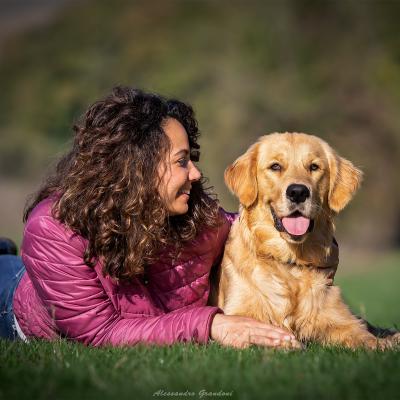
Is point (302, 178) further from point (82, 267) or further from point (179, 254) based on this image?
point (82, 267)

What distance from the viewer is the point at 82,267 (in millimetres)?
3842

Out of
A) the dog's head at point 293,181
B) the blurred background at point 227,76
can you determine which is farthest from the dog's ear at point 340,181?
the blurred background at point 227,76

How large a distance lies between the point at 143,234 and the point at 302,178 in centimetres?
115

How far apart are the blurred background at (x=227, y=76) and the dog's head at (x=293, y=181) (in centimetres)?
1670

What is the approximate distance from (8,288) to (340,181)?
261 centimetres

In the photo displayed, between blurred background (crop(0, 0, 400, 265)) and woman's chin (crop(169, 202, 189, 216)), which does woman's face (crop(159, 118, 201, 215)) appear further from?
blurred background (crop(0, 0, 400, 265))

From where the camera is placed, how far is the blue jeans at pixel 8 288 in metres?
4.61

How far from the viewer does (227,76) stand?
28406 millimetres

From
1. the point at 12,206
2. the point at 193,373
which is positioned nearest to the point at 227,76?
the point at 12,206

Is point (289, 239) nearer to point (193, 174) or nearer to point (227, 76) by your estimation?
point (193, 174)

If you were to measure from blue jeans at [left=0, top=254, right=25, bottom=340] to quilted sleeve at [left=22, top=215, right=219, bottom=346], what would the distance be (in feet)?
2.14

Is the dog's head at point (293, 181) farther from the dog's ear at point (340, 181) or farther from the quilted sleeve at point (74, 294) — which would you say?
the quilted sleeve at point (74, 294)

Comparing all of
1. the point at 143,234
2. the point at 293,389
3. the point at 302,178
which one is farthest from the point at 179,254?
the point at 293,389

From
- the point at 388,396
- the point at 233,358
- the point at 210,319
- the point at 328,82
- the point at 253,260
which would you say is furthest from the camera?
the point at 328,82
